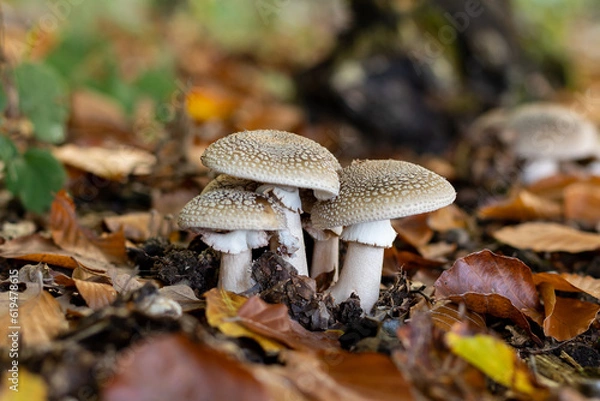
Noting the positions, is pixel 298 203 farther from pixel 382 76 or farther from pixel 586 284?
pixel 382 76

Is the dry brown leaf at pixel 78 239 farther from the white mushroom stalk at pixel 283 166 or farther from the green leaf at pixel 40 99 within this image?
the white mushroom stalk at pixel 283 166

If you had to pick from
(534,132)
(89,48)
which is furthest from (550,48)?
(89,48)

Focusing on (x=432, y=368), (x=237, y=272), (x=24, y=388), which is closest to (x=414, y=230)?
(x=237, y=272)

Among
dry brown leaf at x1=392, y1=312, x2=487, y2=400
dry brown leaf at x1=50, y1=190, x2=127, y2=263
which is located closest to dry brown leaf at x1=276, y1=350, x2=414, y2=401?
dry brown leaf at x1=392, y1=312, x2=487, y2=400

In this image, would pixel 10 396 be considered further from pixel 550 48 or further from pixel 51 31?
pixel 550 48

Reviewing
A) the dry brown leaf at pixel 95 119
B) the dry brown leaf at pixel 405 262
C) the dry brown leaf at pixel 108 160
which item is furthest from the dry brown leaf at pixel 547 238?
the dry brown leaf at pixel 95 119
